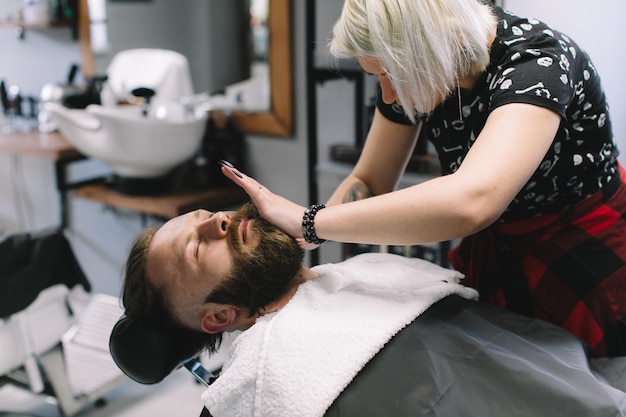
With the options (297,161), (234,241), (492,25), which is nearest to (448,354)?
(234,241)

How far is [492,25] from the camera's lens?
3.85 feet

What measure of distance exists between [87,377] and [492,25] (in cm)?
213

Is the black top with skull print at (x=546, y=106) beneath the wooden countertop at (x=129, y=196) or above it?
above

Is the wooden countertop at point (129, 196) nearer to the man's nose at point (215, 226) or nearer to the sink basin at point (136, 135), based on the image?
the sink basin at point (136, 135)

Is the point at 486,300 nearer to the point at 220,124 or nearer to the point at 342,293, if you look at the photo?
the point at 342,293

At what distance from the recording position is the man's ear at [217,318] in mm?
1295

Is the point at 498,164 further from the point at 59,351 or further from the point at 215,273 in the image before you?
the point at 59,351

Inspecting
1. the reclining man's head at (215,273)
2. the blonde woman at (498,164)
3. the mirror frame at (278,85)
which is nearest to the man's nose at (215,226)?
the reclining man's head at (215,273)

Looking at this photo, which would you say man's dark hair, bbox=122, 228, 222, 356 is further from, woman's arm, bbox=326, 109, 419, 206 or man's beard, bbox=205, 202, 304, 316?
woman's arm, bbox=326, 109, 419, 206

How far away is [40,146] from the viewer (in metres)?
→ 3.02

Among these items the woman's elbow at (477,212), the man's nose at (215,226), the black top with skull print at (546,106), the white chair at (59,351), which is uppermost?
the black top with skull print at (546,106)

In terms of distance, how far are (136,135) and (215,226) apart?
146 cm

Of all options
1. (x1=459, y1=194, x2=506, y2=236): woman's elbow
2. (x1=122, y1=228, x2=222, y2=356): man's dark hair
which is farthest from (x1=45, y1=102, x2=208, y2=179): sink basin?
(x1=459, y1=194, x2=506, y2=236): woman's elbow

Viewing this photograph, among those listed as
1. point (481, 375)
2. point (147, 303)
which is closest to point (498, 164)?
point (481, 375)
